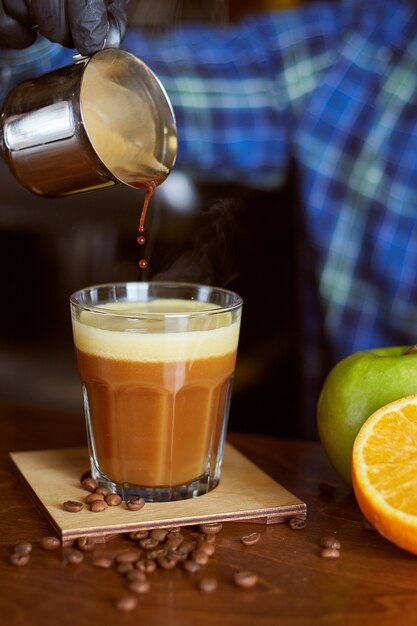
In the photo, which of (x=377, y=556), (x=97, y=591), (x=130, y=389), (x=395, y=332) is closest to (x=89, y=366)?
(x=130, y=389)

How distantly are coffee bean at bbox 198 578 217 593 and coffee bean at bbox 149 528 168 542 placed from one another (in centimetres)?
13

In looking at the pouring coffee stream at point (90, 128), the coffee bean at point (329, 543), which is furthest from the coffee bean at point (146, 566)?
the pouring coffee stream at point (90, 128)

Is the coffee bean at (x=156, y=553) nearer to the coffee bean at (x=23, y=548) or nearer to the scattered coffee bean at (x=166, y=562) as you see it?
the scattered coffee bean at (x=166, y=562)

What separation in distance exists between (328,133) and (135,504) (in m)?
1.22

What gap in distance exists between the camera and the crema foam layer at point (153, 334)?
1214 mm

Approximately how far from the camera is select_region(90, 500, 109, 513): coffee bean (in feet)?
3.84

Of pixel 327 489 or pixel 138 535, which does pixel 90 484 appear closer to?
pixel 138 535

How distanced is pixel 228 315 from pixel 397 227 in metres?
0.92

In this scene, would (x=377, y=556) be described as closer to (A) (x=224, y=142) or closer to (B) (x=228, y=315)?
(B) (x=228, y=315)

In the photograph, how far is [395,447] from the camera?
1136 mm

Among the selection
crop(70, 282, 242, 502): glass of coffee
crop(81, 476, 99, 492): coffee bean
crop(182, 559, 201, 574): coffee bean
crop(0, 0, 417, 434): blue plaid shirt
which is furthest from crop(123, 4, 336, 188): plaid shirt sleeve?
crop(182, 559, 201, 574): coffee bean

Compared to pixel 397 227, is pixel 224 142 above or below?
above

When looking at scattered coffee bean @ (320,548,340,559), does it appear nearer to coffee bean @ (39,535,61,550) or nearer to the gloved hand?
coffee bean @ (39,535,61,550)

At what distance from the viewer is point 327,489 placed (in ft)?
4.32
